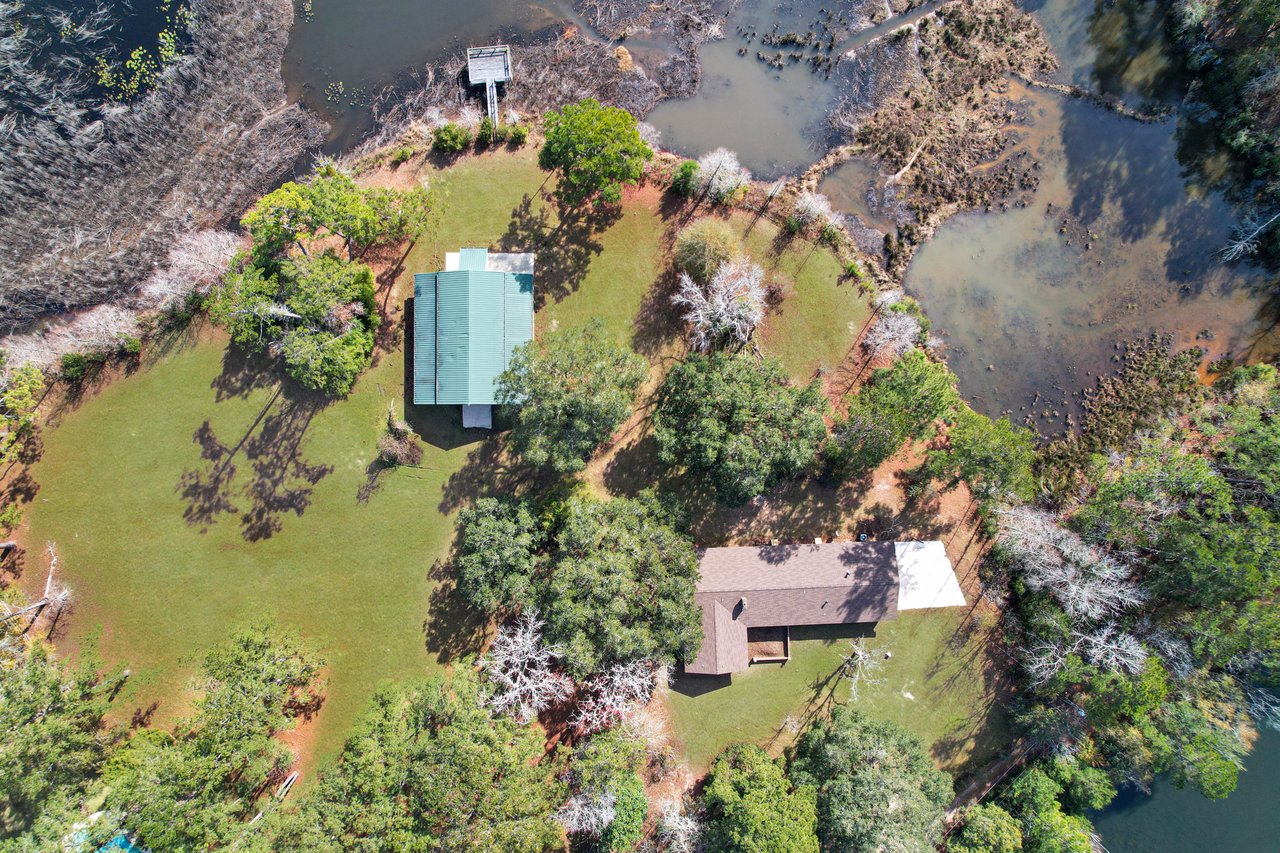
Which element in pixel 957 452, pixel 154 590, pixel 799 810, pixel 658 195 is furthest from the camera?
pixel 658 195

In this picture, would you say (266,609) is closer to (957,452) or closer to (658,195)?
(658,195)

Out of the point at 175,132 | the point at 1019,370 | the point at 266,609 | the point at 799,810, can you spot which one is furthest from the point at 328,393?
the point at 1019,370

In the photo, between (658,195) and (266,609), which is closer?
(266,609)

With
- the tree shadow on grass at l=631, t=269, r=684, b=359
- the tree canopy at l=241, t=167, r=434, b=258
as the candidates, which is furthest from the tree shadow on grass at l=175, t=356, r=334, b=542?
the tree shadow on grass at l=631, t=269, r=684, b=359

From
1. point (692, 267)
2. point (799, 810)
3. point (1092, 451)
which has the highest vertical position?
point (692, 267)

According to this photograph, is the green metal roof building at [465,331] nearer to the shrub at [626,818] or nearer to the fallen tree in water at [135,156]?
the fallen tree in water at [135,156]

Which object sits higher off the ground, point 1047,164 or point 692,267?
point 1047,164

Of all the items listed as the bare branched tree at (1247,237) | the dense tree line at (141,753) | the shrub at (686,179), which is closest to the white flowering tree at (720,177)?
the shrub at (686,179)
